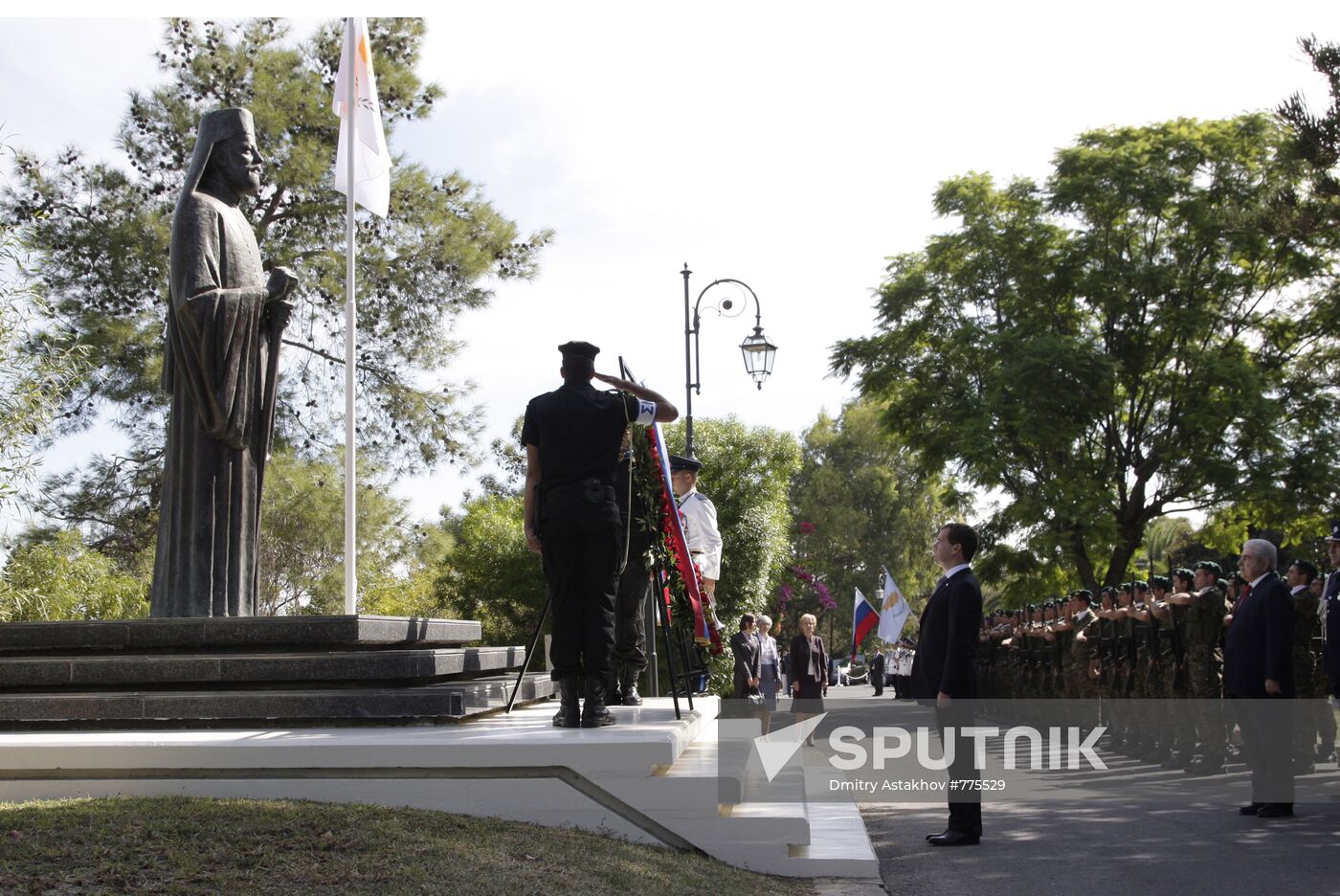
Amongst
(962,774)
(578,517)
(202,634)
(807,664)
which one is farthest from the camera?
(807,664)

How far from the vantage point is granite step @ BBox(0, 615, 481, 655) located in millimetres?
7156

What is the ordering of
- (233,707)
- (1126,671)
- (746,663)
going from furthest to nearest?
(746,663)
(1126,671)
(233,707)

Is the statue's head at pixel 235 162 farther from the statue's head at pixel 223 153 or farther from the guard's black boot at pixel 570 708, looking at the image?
the guard's black boot at pixel 570 708

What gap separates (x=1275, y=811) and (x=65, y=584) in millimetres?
16418

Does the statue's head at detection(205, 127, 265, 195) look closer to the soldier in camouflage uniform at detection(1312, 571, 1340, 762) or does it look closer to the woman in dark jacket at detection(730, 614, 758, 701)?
the woman in dark jacket at detection(730, 614, 758, 701)

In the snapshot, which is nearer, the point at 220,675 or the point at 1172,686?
the point at 220,675

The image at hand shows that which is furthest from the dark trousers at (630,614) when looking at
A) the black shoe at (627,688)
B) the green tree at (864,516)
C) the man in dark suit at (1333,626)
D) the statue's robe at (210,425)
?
the green tree at (864,516)

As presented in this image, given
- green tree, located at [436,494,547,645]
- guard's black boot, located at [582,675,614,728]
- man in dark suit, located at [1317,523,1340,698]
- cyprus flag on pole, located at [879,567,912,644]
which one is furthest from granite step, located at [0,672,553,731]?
cyprus flag on pole, located at [879,567,912,644]

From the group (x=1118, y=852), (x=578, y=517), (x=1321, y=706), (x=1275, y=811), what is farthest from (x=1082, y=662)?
(x=578, y=517)

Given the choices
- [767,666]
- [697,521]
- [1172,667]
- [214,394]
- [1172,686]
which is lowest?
[767,666]

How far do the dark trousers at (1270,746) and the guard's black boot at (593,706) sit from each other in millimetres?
5269

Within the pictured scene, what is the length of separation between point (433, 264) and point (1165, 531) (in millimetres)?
44338

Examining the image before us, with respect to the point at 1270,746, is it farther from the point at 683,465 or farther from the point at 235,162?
the point at 235,162

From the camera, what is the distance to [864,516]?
63.5 metres
